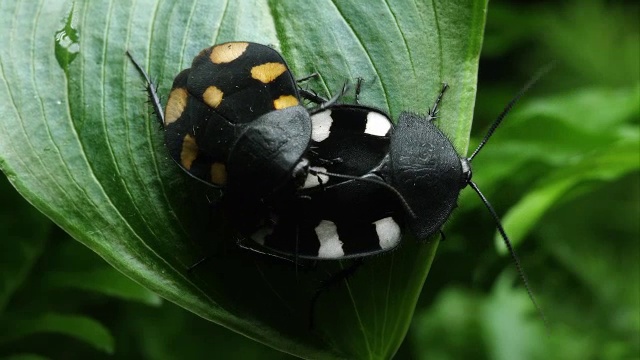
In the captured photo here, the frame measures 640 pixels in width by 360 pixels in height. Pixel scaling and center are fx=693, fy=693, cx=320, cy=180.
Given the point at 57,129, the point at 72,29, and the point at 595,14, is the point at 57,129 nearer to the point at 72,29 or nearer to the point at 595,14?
the point at 72,29

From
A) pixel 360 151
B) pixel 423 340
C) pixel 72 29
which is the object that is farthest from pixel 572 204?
pixel 72 29

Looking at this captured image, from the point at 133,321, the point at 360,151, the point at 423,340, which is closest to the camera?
the point at 360,151

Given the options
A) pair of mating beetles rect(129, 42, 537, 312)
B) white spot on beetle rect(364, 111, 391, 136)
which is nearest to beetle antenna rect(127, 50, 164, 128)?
pair of mating beetles rect(129, 42, 537, 312)

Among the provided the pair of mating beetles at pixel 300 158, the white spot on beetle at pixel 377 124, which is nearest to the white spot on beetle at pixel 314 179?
the pair of mating beetles at pixel 300 158

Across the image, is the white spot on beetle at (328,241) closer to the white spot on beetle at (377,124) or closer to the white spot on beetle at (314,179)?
the white spot on beetle at (314,179)

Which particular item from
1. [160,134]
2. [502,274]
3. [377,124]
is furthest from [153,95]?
[502,274]
